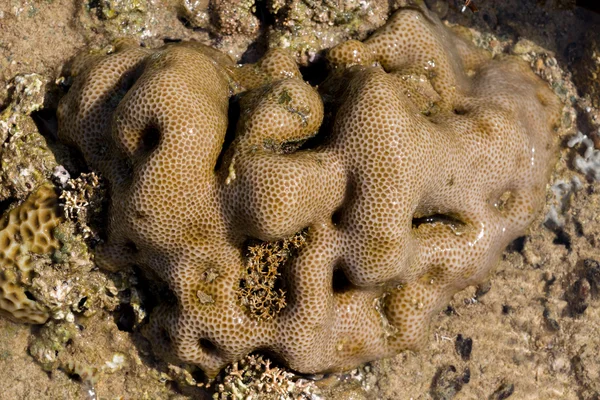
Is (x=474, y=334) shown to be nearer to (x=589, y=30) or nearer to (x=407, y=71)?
(x=407, y=71)

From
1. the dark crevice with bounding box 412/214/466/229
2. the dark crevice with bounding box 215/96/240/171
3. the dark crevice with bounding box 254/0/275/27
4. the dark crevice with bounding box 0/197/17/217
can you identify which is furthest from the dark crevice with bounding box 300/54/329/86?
the dark crevice with bounding box 0/197/17/217

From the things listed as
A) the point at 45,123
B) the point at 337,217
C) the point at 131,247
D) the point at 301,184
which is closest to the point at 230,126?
the point at 301,184

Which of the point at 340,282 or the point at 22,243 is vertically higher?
the point at 22,243

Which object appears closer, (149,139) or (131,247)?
(149,139)

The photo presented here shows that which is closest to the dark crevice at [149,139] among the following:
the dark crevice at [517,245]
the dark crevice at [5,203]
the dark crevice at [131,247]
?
the dark crevice at [131,247]

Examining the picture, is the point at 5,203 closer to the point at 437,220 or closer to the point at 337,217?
the point at 337,217

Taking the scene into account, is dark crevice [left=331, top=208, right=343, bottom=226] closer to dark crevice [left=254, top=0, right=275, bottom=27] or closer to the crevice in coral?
the crevice in coral

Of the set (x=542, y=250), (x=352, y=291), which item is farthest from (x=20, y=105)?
(x=542, y=250)
